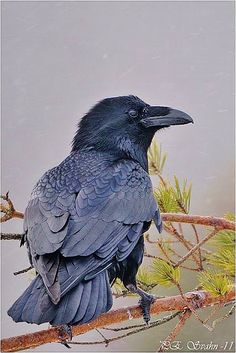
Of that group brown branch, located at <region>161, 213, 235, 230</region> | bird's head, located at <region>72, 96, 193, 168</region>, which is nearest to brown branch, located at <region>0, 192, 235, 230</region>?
brown branch, located at <region>161, 213, 235, 230</region>

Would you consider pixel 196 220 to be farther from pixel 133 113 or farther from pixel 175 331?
pixel 133 113

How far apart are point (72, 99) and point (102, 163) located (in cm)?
41

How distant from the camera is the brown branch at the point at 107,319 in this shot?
47.9 inches

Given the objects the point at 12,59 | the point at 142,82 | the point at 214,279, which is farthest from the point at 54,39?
the point at 214,279

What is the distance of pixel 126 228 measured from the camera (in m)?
1.38

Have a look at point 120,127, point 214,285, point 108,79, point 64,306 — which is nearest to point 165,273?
point 214,285

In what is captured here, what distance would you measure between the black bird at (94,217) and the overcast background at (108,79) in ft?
0.66

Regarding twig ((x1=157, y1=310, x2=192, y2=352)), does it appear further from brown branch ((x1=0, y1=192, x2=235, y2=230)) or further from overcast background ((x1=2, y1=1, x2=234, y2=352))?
overcast background ((x1=2, y1=1, x2=234, y2=352))

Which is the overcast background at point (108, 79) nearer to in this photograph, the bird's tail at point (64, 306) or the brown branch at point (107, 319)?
the brown branch at point (107, 319)

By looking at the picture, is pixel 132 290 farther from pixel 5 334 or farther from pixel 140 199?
pixel 5 334

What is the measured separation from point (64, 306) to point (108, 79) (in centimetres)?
87

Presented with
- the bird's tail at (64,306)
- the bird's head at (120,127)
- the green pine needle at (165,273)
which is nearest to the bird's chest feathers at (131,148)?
the bird's head at (120,127)

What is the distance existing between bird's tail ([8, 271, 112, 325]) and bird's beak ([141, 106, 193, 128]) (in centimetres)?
38

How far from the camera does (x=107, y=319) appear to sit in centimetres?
131
